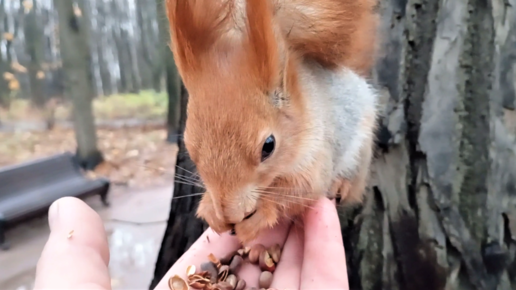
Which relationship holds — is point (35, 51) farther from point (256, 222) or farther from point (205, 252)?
point (256, 222)

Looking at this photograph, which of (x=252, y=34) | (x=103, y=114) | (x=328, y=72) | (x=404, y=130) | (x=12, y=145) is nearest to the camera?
(x=252, y=34)

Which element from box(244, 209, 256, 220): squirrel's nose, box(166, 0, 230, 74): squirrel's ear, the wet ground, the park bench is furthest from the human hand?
the park bench

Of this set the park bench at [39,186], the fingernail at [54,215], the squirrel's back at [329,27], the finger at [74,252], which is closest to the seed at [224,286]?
the finger at [74,252]

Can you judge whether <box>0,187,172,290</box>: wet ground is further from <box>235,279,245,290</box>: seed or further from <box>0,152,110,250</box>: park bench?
<box>235,279,245,290</box>: seed

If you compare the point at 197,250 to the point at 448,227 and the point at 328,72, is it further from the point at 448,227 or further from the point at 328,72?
the point at 448,227

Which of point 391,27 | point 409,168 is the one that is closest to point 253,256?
point 409,168

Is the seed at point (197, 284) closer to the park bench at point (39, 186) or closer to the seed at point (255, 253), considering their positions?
the seed at point (255, 253)
